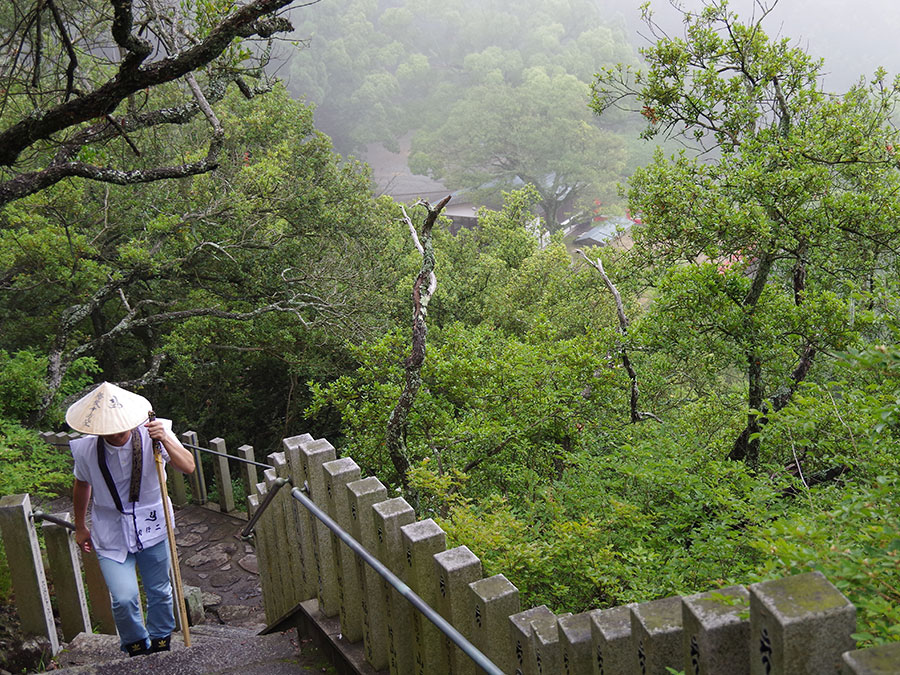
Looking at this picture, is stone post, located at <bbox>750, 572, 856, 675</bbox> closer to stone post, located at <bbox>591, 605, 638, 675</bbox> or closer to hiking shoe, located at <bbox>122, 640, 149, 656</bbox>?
stone post, located at <bbox>591, 605, 638, 675</bbox>

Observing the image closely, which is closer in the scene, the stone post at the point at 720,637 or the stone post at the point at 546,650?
the stone post at the point at 720,637

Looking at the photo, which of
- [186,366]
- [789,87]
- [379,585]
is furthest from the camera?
[186,366]

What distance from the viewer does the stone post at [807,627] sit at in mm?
1461

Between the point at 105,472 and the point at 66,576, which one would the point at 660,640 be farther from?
the point at 66,576

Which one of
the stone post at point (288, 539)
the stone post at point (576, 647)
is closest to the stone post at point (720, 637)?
the stone post at point (576, 647)

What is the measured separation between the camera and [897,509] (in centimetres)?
241

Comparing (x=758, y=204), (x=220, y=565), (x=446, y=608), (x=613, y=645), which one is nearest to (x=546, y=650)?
(x=613, y=645)

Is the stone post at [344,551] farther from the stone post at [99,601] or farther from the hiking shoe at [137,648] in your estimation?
the stone post at [99,601]

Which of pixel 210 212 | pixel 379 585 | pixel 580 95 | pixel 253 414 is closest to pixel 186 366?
pixel 210 212

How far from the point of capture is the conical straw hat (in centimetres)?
354

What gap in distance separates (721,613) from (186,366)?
11040 millimetres

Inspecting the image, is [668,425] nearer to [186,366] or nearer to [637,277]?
[637,277]

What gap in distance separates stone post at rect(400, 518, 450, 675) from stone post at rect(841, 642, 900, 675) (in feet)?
5.67

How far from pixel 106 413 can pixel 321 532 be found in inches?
51.9
